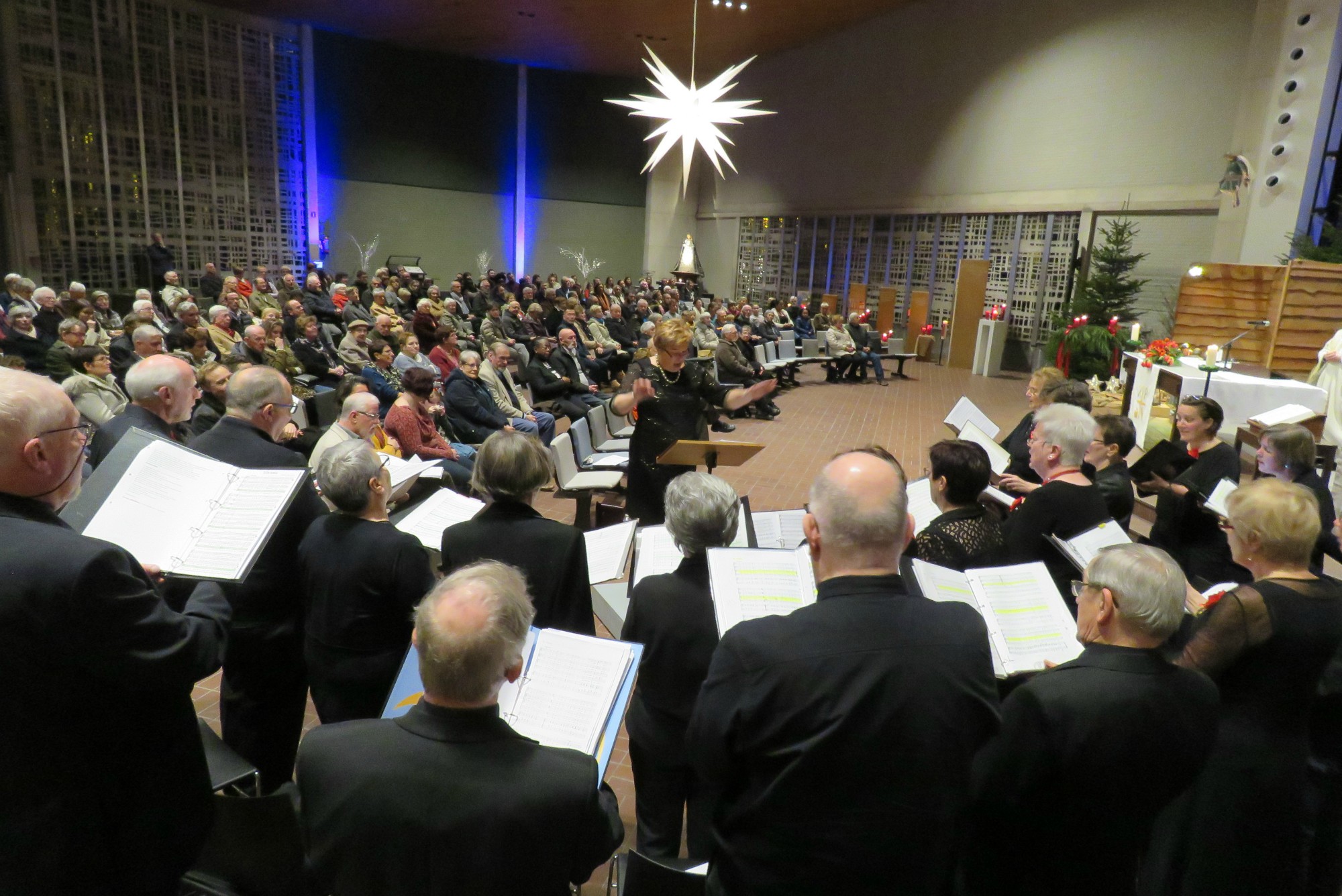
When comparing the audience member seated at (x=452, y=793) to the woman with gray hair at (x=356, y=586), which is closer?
the audience member seated at (x=452, y=793)

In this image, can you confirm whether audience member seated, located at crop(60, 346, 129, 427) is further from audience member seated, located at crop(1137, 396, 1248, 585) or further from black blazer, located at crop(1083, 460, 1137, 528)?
audience member seated, located at crop(1137, 396, 1248, 585)

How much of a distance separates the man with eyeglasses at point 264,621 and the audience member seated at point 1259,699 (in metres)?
2.51

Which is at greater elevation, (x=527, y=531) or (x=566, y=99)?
(x=566, y=99)

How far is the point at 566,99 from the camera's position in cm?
2212

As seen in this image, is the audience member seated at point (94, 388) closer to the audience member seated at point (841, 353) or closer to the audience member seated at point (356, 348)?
the audience member seated at point (356, 348)

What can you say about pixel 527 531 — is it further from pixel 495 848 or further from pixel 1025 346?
pixel 1025 346

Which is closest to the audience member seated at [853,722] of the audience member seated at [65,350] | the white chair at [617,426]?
the white chair at [617,426]

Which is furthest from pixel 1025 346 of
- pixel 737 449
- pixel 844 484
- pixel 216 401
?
pixel 844 484

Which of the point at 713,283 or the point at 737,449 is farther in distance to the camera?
the point at 713,283

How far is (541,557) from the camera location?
239 centimetres

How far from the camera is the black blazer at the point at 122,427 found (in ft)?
9.37

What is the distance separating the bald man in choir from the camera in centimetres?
157

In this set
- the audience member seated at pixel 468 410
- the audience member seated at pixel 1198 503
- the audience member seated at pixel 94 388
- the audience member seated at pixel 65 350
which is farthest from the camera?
the audience member seated at pixel 468 410

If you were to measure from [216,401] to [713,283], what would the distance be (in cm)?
2076
